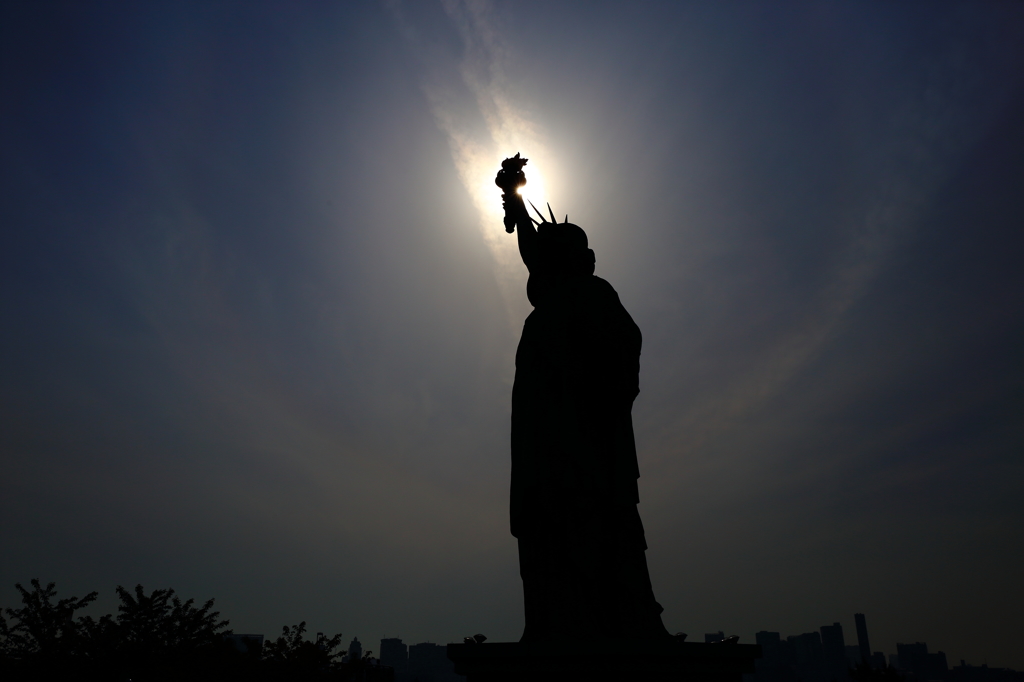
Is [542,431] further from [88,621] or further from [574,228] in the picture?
[88,621]

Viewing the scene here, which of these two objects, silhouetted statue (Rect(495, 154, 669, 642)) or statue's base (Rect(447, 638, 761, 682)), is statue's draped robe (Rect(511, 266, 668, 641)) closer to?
silhouetted statue (Rect(495, 154, 669, 642))

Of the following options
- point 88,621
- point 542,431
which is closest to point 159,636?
point 88,621

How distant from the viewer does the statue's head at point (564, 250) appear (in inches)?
293

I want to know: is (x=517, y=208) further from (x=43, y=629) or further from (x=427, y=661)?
(x=427, y=661)

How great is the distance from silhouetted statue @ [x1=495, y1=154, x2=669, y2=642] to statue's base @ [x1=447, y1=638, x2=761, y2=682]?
67 centimetres

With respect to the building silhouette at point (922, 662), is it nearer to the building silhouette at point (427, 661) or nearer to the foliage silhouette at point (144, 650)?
the building silhouette at point (427, 661)

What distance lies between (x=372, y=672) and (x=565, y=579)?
19.2 metres

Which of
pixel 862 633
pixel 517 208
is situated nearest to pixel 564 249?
pixel 517 208

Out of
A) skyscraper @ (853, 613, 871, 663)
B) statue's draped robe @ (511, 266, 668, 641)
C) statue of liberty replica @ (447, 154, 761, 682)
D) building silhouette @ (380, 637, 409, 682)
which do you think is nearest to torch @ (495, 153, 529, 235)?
statue of liberty replica @ (447, 154, 761, 682)

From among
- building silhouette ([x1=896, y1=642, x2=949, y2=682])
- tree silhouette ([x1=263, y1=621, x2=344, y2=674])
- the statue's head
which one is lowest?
building silhouette ([x1=896, y1=642, x2=949, y2=682])

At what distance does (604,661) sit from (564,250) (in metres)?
4.60

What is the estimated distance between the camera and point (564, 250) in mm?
7473

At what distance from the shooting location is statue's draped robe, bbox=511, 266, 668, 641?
5680 millimetres

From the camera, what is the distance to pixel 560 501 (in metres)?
6.01
